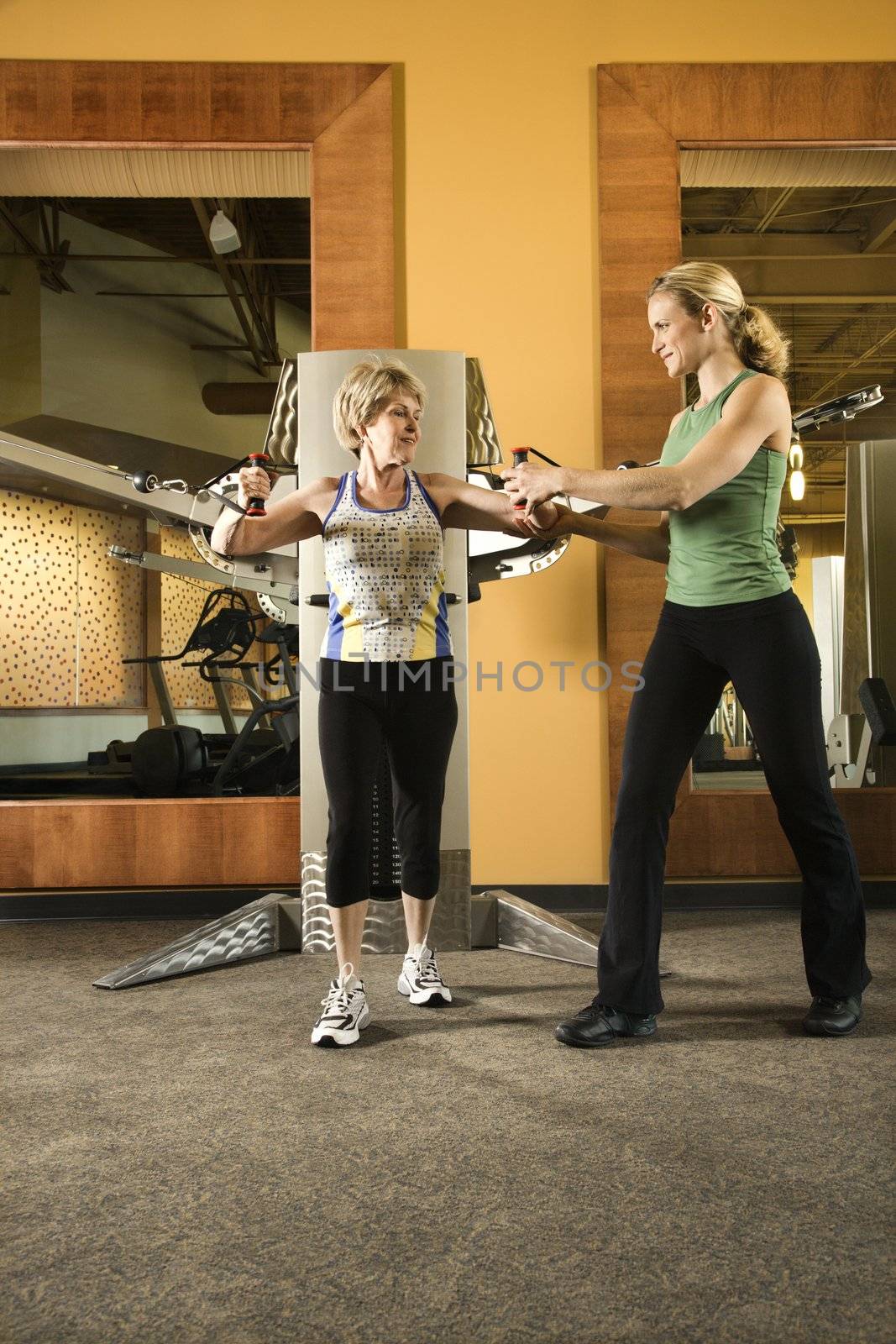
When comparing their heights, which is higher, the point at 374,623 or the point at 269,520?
the point at 269,520

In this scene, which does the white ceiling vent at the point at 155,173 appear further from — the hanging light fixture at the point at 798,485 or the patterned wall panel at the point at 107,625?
the hanging light fixture at the point at 798,485

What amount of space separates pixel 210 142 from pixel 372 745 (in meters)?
2.54

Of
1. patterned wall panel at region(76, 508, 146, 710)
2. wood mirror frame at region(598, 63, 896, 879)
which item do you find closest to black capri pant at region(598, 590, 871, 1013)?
wood mirror frame at region(598, 63, 896, 879)

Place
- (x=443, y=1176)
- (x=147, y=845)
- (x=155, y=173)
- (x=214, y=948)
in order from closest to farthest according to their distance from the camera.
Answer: (x=443, y=1176)
(x=214, y=948)
(x=147, y=845)
(x=155, y=173)

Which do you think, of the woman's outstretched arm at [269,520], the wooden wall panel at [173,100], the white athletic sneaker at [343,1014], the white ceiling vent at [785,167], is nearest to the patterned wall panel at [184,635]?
the woman's outstretched arm at [269,520]

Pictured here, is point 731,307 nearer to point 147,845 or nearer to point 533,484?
point 533,484

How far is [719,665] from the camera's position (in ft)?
6.94

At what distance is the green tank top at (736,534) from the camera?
6.79ft

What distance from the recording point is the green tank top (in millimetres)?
2068

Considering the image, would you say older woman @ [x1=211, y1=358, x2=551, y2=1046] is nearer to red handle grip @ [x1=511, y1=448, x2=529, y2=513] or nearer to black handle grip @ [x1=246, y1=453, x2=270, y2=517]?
black handle grip @ [x1=246, y1=453, x2=270, y2=517]

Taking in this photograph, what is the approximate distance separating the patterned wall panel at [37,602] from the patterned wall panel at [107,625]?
0.03 metres

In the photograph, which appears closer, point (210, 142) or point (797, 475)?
point (797, 475)

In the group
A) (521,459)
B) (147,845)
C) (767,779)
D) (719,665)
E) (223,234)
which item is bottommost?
(147,845)

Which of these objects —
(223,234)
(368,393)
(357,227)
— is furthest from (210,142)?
(368,393)
